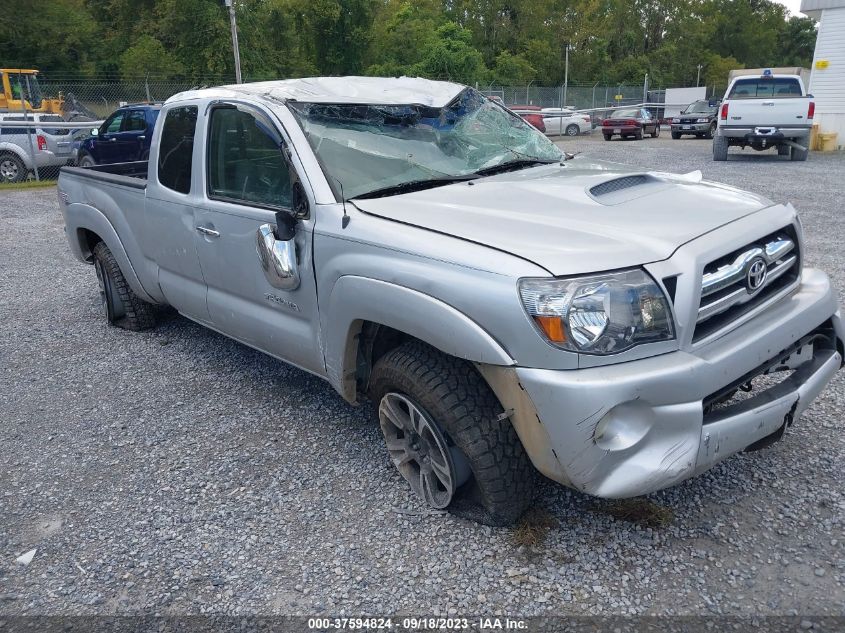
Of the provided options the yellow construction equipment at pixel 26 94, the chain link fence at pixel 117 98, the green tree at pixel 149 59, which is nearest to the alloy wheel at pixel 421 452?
the chain link fence at pixel 117 98

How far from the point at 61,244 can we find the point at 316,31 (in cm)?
3633

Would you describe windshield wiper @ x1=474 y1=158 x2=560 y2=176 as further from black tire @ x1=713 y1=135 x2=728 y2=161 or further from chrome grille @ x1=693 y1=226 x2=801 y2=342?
black tire @ x1=713 y1=135 x2=728 y2=161

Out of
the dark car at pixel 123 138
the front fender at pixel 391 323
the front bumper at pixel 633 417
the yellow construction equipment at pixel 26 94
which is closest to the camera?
the front bumper at pixel 633 417

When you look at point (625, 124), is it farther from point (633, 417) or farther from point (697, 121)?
point (633, 417)

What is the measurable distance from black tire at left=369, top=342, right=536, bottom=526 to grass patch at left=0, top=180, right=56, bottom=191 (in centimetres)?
1475

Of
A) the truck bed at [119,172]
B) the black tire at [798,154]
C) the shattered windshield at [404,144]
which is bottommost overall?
the black tire at [798,154]

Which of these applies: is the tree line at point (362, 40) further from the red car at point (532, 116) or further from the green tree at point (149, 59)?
the red car at point (532, 116)

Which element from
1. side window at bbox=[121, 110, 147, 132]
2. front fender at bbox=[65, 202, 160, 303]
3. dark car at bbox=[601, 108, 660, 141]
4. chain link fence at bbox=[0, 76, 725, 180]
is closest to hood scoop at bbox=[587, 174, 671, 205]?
front fender at bbox=[65, 202, 160, 303]

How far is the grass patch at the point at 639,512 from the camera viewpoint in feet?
9.54

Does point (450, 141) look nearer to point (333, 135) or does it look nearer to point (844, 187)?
point (333, 135)

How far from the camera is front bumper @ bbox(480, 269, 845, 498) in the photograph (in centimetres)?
237

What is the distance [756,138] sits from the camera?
16156mm

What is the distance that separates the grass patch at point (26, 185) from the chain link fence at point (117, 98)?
27 cm

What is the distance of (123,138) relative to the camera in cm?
1421
